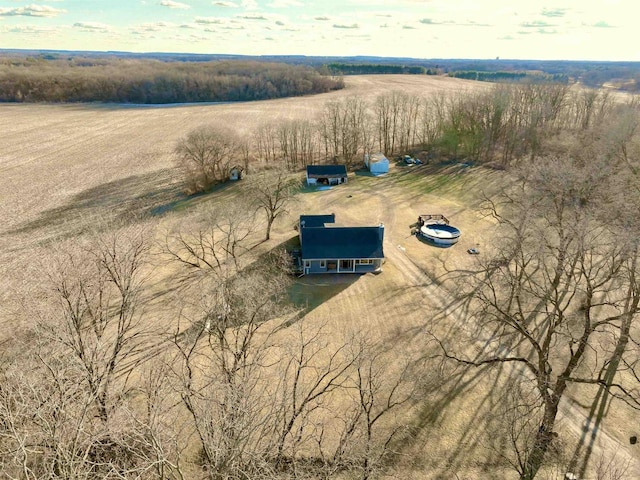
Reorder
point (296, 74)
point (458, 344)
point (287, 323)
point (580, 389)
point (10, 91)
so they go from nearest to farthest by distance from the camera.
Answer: point (580, 389) < point (458, 344) < point (287, 323) < point (10, 91) < point (296, 74)

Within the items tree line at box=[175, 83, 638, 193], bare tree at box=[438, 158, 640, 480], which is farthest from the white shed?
bare tree at box=[438, 158, 640, 480]

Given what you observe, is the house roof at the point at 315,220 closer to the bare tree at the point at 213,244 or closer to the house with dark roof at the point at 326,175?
the bare tree at the point at 213,244

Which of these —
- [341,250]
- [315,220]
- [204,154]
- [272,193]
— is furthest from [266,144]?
[341,250]

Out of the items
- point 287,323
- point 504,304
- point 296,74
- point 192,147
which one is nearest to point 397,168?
point 192,147

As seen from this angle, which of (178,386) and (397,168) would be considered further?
(397,168)

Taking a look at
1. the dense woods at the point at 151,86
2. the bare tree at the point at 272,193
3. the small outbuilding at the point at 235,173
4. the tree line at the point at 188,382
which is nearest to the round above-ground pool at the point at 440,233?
the bare tree at the point at 272,193

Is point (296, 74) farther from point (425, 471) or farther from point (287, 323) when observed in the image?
point (425, 471)
